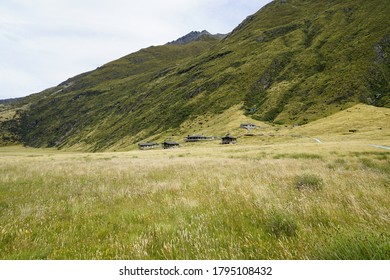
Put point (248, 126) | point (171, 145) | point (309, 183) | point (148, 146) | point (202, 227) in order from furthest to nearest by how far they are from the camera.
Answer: point (148, 146)
point (248, 126)
point (171, 145)
point (309, 183)
point (202, 227)

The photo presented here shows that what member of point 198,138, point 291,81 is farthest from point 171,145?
point 291,81

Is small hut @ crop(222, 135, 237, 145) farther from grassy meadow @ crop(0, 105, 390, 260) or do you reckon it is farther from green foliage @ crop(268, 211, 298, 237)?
green foliage @ crop(268, 211, 298, 237)

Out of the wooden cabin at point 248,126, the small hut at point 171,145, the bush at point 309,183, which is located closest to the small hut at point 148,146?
the small hut at point 171,145

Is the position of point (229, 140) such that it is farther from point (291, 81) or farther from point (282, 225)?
point (282, 225)

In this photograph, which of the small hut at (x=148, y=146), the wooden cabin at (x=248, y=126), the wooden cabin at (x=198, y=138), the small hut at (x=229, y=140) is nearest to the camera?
the small hut at (x=229, y=140)

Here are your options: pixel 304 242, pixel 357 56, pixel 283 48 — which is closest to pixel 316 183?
pixel 304 242

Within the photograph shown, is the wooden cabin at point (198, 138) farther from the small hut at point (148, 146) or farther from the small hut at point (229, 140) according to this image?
the small hut at point (148, 146)

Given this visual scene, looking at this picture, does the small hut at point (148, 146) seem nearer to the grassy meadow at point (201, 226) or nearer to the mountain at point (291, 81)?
the mountain at point (291, 81)

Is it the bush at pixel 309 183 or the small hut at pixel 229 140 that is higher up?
the bush at pixel 309 183

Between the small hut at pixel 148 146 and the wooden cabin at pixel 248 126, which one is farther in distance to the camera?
the small hut at pixel 148 146

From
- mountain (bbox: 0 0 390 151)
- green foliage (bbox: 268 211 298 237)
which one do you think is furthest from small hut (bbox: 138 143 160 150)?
green foliage (bbox: 268 211 298 237)

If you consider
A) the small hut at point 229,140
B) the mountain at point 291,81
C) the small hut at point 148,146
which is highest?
the mountain at point 291,81

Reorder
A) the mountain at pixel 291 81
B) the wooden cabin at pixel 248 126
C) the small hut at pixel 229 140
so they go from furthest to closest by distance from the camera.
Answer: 1. the mountain at pixel 291 81
2. the wooden cabin at pixel 248 126
3. the small hut at pixel 229 140

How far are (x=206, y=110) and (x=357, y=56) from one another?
272 ft
